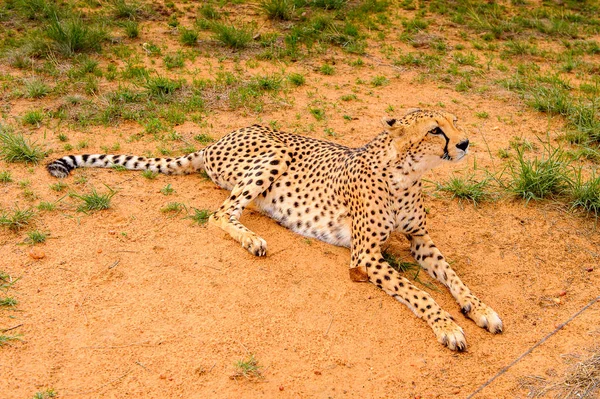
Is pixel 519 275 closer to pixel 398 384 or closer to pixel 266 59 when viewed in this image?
pixel 398 384

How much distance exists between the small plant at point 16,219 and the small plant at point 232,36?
3.94m

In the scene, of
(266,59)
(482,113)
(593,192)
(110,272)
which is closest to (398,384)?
(110,272)

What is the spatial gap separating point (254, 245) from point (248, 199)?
0.58 m

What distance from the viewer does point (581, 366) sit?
347 cm

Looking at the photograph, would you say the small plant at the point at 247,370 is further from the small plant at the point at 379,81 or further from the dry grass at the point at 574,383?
the small plant at the point at 379,81

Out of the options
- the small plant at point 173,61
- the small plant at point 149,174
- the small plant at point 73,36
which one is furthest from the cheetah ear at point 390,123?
the small plant at point 73,36

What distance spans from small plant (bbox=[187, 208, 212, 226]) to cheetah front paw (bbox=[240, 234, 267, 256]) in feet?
1.57

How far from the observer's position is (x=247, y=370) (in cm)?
346

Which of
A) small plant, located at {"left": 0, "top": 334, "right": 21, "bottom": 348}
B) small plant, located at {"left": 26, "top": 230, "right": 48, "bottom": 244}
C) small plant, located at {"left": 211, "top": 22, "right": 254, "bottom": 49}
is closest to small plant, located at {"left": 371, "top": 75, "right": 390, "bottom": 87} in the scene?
small plant, located at {"left": 211, "top": 22, "right": 254, "bottom": 49}

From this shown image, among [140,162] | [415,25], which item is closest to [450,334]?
[140,162]

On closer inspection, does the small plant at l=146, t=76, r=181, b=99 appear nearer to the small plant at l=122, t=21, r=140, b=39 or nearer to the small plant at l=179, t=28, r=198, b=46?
the small plant at l=179, t=28, r=198, b=46

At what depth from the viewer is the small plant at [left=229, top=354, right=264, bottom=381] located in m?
3.44

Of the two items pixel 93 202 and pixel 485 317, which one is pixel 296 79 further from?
pixel 485 317

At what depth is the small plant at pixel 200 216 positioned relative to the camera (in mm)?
4844
